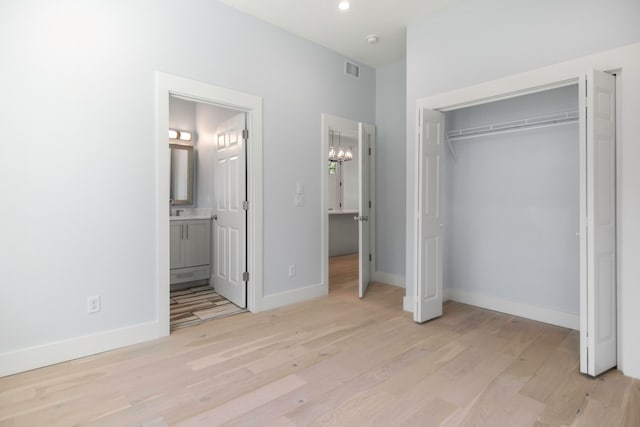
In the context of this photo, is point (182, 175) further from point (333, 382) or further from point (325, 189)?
point (333, 382)

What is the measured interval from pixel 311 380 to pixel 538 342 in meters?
1.96

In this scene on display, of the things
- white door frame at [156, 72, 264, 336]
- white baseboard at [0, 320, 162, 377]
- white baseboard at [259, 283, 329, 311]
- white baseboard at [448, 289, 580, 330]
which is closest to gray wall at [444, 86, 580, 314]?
white baseboard at [448, 289, 580, 330]

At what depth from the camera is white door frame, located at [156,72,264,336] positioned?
2.89 meters

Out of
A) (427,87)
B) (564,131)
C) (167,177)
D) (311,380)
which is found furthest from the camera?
(427,87)

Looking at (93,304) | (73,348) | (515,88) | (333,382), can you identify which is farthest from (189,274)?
(515,88)

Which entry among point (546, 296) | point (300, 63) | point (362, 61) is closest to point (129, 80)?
point (300, 63)

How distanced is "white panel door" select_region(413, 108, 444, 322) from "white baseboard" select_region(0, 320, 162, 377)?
2.42 m

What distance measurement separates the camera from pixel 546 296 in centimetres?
330

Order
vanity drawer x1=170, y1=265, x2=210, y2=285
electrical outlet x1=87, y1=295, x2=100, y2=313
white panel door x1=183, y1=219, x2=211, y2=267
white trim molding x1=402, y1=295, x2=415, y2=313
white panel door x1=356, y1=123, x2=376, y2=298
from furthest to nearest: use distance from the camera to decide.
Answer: white panel door x1=183, y1=219, x2=211, y2=267 → vanity drawer x1=170, y1=265, x2=210, y2=285 → white panel door x1=356, y1=123, x2=376, y2=298 → white trim molding x1=402, y1=295, x2=415, y2=313 → electrical outlet x1=87, y1=295, x2=100, y2=313

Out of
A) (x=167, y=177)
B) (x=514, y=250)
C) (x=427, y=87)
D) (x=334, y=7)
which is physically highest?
(x=334, y=7)

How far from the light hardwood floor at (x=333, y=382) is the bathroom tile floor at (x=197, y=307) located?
241 mm

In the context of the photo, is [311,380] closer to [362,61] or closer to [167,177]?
[167,177]

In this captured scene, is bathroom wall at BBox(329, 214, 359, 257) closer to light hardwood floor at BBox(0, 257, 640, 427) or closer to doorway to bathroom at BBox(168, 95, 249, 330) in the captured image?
doorway to bathroom at BBox(168, 95, 249, 330)

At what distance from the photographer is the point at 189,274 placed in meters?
4.48
